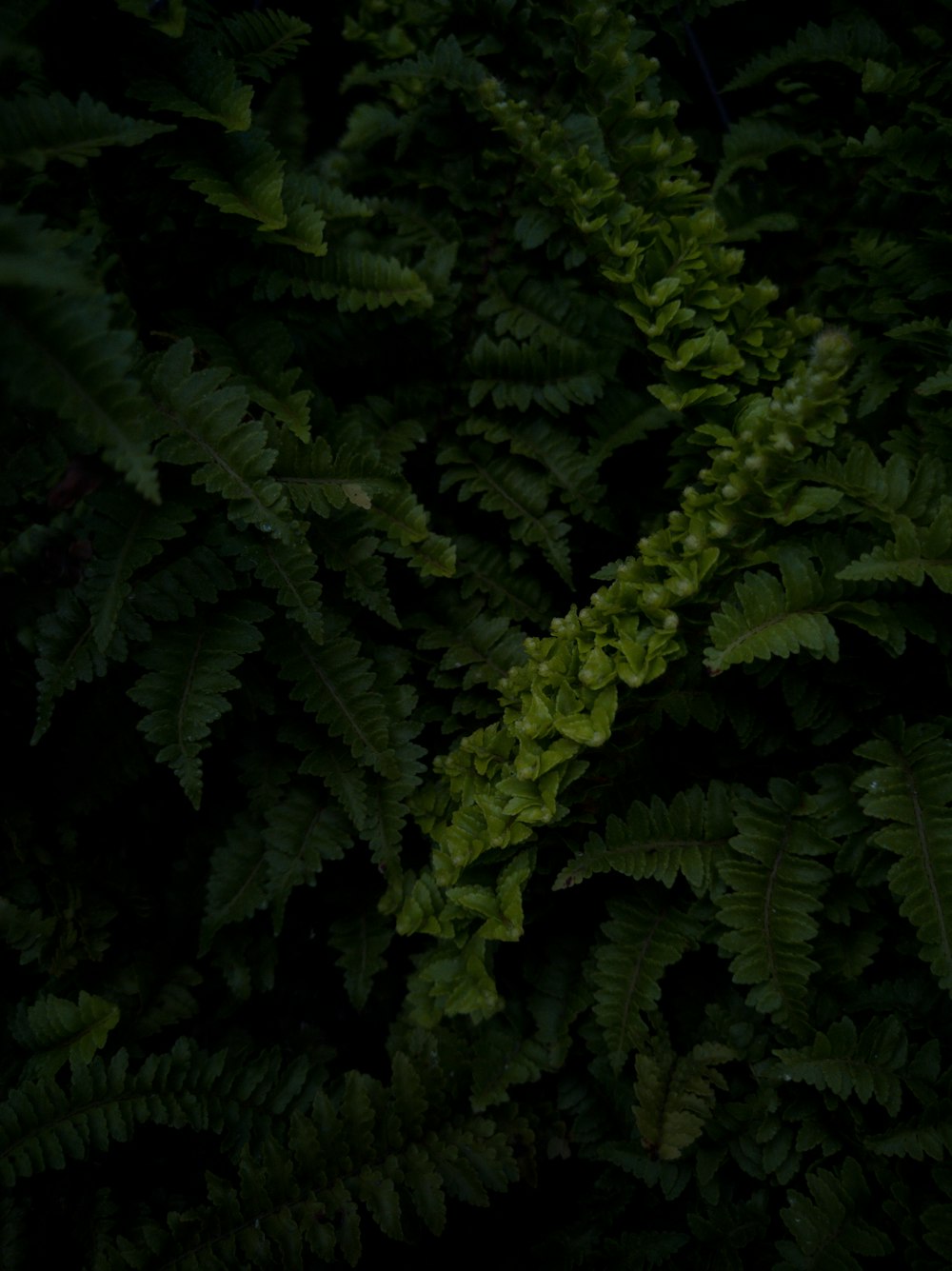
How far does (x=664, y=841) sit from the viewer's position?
1.93 m

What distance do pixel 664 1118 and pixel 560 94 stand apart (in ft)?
8.17

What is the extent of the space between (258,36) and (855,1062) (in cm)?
267

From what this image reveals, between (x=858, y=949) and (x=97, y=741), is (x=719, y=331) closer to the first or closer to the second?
(x=858, y=949)

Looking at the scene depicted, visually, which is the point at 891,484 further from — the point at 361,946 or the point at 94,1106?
the point at 94,1106

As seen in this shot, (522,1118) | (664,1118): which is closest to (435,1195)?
(522,1118)

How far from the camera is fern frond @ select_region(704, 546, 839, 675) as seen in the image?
165 cm

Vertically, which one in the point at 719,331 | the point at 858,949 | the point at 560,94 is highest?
the point at 560,94

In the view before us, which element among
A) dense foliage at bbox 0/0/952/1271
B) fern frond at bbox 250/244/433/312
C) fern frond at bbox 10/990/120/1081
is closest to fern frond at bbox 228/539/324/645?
dense foliage at bbox 0/0/952/1271

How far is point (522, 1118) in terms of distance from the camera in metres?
2.08

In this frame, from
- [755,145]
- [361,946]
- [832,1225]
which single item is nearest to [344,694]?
[361,946]

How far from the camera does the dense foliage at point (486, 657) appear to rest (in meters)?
1.81

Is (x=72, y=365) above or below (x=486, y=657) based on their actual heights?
above

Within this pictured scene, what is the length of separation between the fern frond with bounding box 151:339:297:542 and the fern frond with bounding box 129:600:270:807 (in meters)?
0.27

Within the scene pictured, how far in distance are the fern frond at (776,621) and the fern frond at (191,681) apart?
99cm
